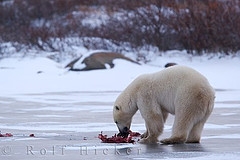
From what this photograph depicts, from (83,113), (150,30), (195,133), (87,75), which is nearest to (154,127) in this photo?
(195,133)

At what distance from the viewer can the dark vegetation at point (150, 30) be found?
88.0 feet

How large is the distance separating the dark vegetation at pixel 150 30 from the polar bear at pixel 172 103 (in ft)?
58.4

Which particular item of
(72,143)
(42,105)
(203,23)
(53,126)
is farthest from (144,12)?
(72,143)

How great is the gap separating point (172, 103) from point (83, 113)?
439 centimetres

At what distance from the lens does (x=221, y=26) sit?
26797 mm

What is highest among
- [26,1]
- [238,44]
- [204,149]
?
[26,1]

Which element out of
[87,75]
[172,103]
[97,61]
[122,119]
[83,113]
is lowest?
[83,113]

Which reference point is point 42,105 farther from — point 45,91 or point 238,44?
point 238,44

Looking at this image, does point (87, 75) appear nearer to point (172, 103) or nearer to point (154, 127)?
point (154, 127)

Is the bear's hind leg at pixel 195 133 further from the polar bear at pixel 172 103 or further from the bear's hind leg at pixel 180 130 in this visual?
the bear's hind leg at pixel 180 130

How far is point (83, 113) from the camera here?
12461 mm

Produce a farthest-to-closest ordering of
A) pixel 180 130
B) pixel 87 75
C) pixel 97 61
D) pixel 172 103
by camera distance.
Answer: pixel 97 61
pixel 87 75
pixel 172 103
pixel 180 130

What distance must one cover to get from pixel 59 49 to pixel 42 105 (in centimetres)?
1524

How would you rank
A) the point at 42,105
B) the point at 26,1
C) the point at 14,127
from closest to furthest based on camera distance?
the point at 14,127 → the point at 42,105 → the point at 26,1
